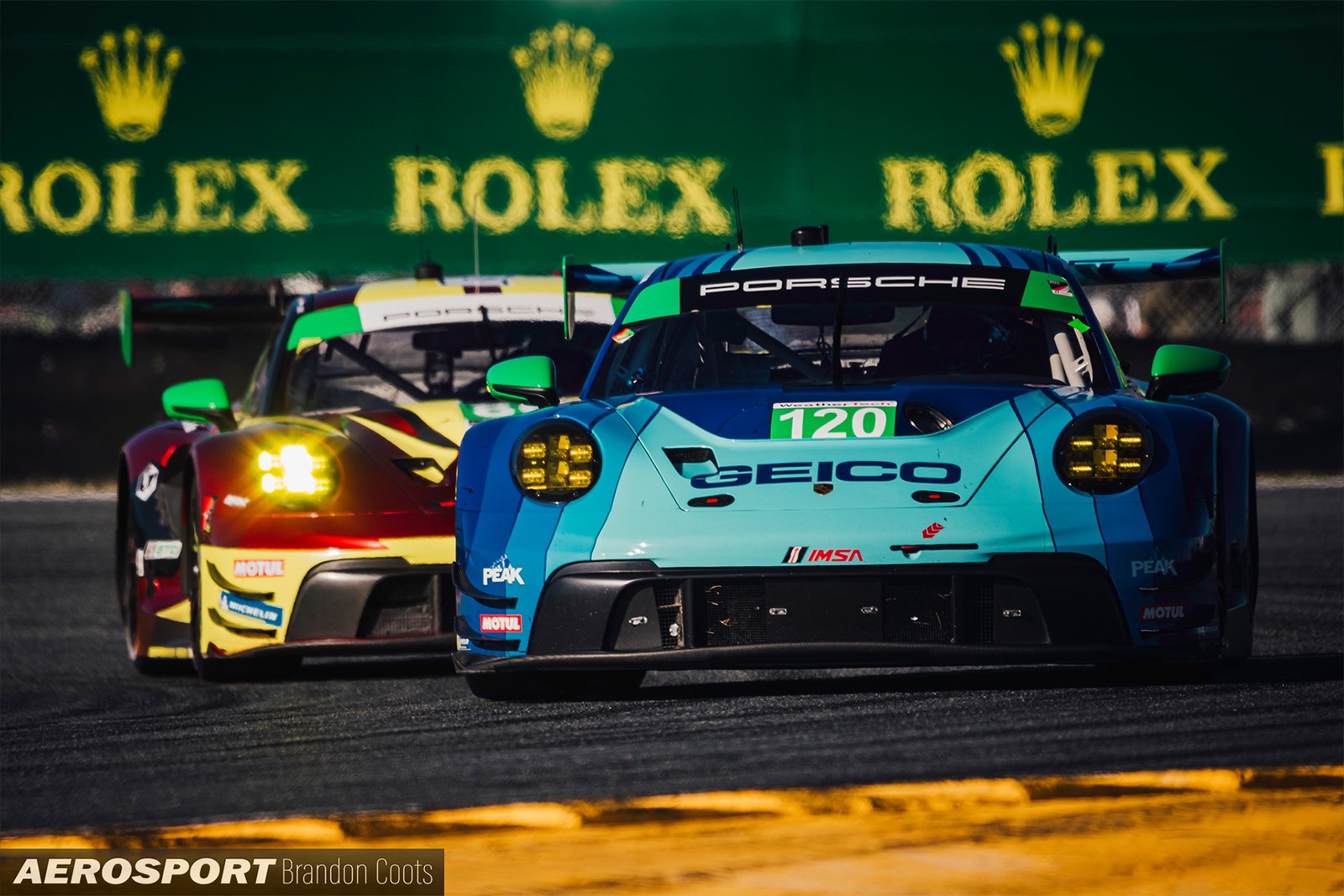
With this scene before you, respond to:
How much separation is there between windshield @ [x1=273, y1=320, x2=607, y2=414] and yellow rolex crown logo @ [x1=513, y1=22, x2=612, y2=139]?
791 cm

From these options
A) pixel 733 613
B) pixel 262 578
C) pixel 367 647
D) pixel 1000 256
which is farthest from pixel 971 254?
pixel 262 578

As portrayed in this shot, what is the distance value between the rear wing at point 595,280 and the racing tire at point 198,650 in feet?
4.15

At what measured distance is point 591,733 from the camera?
554 cm

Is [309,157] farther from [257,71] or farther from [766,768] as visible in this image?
[766,768]

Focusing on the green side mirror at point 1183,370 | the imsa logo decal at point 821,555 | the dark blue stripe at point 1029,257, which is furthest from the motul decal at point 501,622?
the dark blue stripe at point 1029,257

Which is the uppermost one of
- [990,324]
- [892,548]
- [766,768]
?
[990,324]

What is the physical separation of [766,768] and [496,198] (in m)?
11.0

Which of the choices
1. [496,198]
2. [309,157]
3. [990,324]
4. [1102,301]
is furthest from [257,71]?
[990,324]

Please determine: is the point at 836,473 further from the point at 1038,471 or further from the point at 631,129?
the point at 631,129

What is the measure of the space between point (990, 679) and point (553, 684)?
1239mm

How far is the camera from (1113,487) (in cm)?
521

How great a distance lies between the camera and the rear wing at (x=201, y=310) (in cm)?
813

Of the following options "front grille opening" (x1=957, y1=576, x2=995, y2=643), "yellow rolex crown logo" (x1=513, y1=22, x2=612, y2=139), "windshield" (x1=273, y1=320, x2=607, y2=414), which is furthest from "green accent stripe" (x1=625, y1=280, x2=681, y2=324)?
"yellow rolex crown logo" (x1=513, y1=22, x2=612, y2=139)

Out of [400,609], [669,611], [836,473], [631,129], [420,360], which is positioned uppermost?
[631,129]
